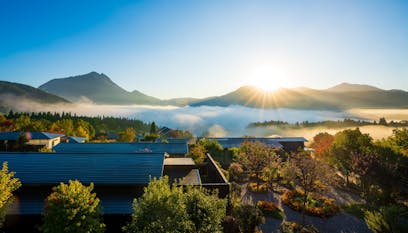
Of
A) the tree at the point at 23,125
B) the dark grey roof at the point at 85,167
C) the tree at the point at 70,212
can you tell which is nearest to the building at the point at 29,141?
the tree at the point at 23,125

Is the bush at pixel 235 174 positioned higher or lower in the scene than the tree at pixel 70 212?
lower

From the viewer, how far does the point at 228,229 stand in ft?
59.3

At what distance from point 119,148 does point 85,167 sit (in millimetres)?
22913

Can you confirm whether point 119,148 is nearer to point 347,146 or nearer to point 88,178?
point 88,178

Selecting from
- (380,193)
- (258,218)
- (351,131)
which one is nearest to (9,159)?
(258,218)

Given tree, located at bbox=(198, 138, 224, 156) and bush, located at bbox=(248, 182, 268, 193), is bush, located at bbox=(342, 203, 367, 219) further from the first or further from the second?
tree, located at bbox=(198, 138, 224, 156)

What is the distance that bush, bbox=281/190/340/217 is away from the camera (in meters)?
24.2

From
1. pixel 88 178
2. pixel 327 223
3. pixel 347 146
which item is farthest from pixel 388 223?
pixel 347 146

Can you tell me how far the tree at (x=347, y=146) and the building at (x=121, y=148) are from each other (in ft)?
97.1

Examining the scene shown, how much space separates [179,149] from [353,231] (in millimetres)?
33927

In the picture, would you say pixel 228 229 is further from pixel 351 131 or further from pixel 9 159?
pixel 351 131

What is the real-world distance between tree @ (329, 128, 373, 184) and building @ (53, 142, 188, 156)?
97.1 feet

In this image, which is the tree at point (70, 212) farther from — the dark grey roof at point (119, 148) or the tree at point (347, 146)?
the tree at point (347, 146)

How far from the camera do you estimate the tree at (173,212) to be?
1100cm
